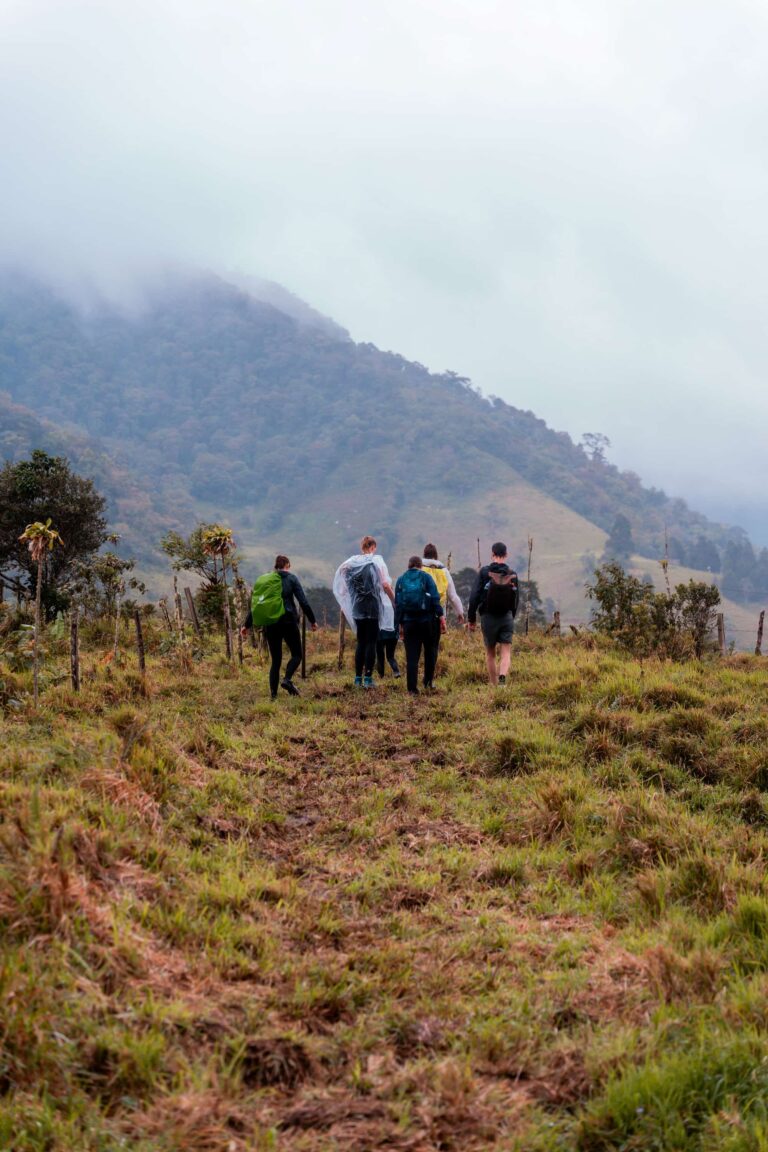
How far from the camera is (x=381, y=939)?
483 centimetres

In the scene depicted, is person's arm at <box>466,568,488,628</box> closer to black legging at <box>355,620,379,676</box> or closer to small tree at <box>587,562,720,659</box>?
black legging at <box>355,620,379,676</box>

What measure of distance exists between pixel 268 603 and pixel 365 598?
165cm

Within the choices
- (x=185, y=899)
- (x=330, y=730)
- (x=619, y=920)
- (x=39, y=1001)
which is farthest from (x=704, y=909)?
(x=330, y=730)

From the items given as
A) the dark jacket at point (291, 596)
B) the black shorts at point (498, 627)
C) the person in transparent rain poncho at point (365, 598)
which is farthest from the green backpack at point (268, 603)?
the black shorts at point (498, 627)

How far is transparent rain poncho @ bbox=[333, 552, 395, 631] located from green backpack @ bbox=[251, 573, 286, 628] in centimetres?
125

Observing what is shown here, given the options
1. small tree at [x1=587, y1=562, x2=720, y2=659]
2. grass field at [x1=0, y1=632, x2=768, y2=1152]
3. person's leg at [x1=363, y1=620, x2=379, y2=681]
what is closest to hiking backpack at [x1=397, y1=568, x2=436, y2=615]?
person's leg at [x1=363, y1=620, x2=379, y2=681]

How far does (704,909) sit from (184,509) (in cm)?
18459

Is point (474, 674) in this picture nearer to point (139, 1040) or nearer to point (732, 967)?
point (732, 967)

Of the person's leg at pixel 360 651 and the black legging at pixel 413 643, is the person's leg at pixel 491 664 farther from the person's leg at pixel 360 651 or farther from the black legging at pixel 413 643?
the person's leg at pixel 360 651

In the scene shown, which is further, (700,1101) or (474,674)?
(474,674)

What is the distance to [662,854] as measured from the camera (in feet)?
20.4

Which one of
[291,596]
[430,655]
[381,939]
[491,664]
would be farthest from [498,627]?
[381,939]

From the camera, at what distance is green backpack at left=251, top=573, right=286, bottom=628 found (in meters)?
11.5

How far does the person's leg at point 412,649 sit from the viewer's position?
12.0 m
